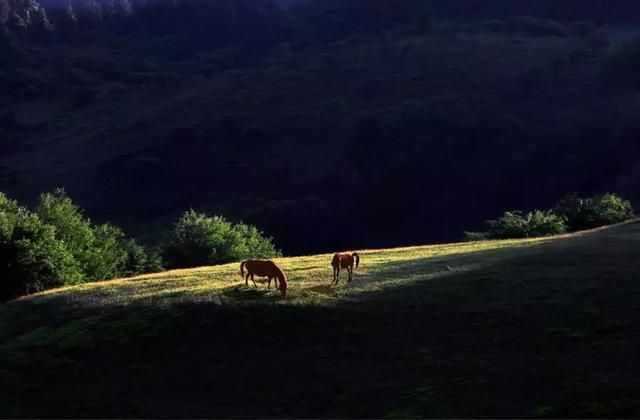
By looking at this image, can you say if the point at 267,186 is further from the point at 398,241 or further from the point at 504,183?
the point at 504,183

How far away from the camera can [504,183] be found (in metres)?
126

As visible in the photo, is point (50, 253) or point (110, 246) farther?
point (110, 246)

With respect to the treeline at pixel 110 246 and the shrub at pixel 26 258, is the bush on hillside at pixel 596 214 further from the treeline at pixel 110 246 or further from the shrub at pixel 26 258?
the shrub at pixel 26 258

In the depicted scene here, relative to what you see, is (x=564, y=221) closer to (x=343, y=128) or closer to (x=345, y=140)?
(x=345, y=140)

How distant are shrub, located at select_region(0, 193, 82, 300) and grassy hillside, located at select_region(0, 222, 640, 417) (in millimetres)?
8221

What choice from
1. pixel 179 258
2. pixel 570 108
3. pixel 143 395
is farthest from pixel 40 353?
pixel 570 108

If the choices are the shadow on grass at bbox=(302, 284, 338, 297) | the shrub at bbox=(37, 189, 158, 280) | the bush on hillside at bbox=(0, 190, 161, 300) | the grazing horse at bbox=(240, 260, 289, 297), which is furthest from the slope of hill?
the grazing horse at bbox=(240, 260, 289, 297)

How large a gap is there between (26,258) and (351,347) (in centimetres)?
2281

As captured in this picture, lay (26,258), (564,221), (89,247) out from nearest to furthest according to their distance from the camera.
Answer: (26,258), (564,221), (89,247)

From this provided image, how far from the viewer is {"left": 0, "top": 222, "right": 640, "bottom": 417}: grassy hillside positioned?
1766 centimetres

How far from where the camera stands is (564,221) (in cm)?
5941

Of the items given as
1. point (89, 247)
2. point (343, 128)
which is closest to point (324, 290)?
point (89, 247)

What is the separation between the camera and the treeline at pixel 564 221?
55875 mm

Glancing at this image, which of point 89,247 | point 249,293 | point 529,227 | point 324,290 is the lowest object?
point 324,290
